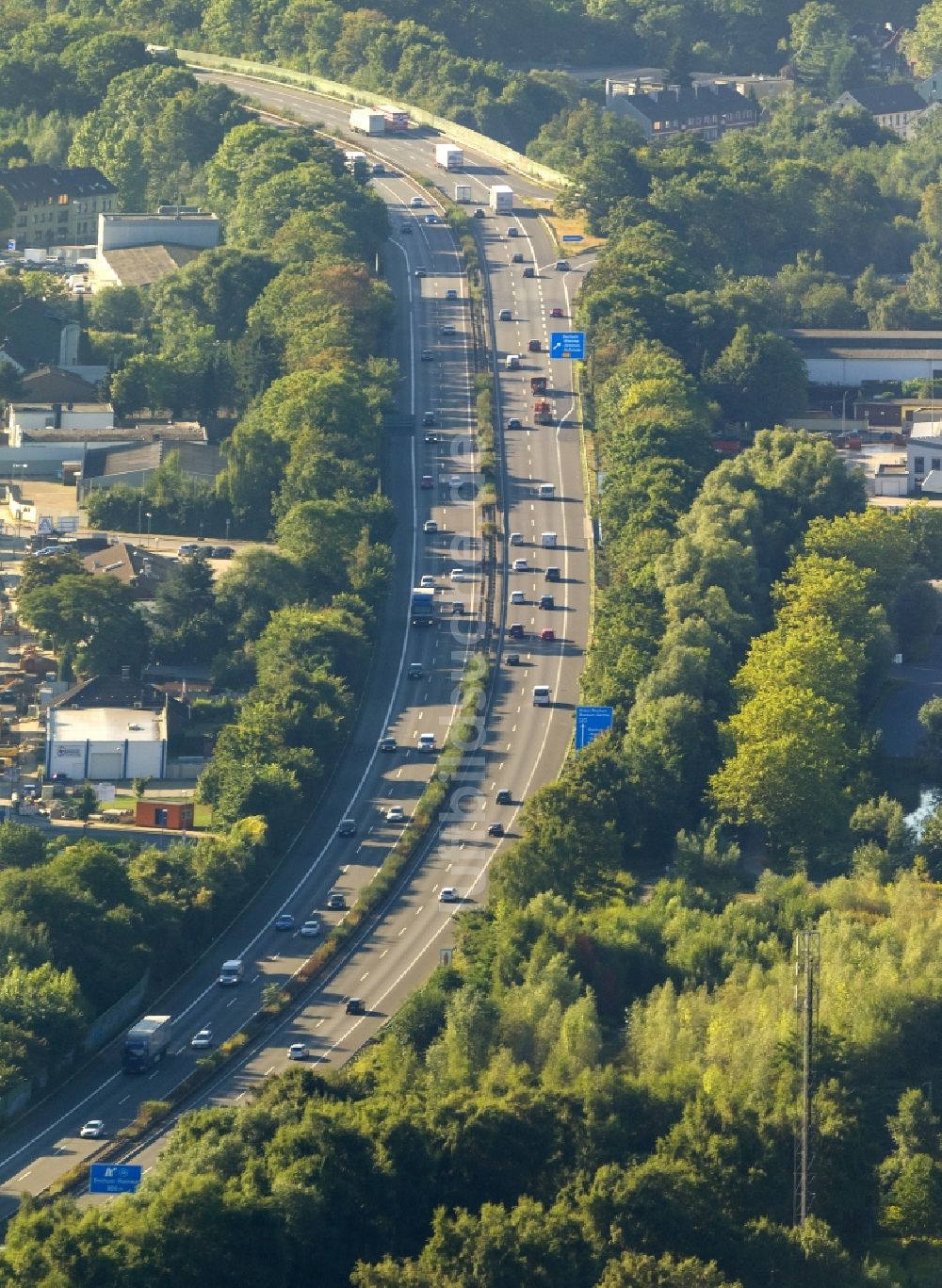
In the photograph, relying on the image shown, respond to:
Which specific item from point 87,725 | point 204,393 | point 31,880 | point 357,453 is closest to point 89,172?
point 204,393

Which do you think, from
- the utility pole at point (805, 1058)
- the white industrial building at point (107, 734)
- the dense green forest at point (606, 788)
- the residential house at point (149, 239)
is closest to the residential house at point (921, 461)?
the dense green forest at point (606, 788)

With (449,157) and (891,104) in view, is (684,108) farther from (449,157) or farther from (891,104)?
(449,157)

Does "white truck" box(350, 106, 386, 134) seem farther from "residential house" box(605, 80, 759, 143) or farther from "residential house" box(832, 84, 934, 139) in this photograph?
"residential house" box(832, 84, 934, 139)

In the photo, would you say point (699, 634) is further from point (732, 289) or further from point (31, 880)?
point (732, 289)

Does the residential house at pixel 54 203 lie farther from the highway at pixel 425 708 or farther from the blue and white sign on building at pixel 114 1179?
the blue and white sign on building at pixel 114 1179

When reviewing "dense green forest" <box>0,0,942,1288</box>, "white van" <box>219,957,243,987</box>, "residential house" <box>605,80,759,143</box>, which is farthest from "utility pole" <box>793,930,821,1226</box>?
"residential house" <box>605,80,759,143</box>
